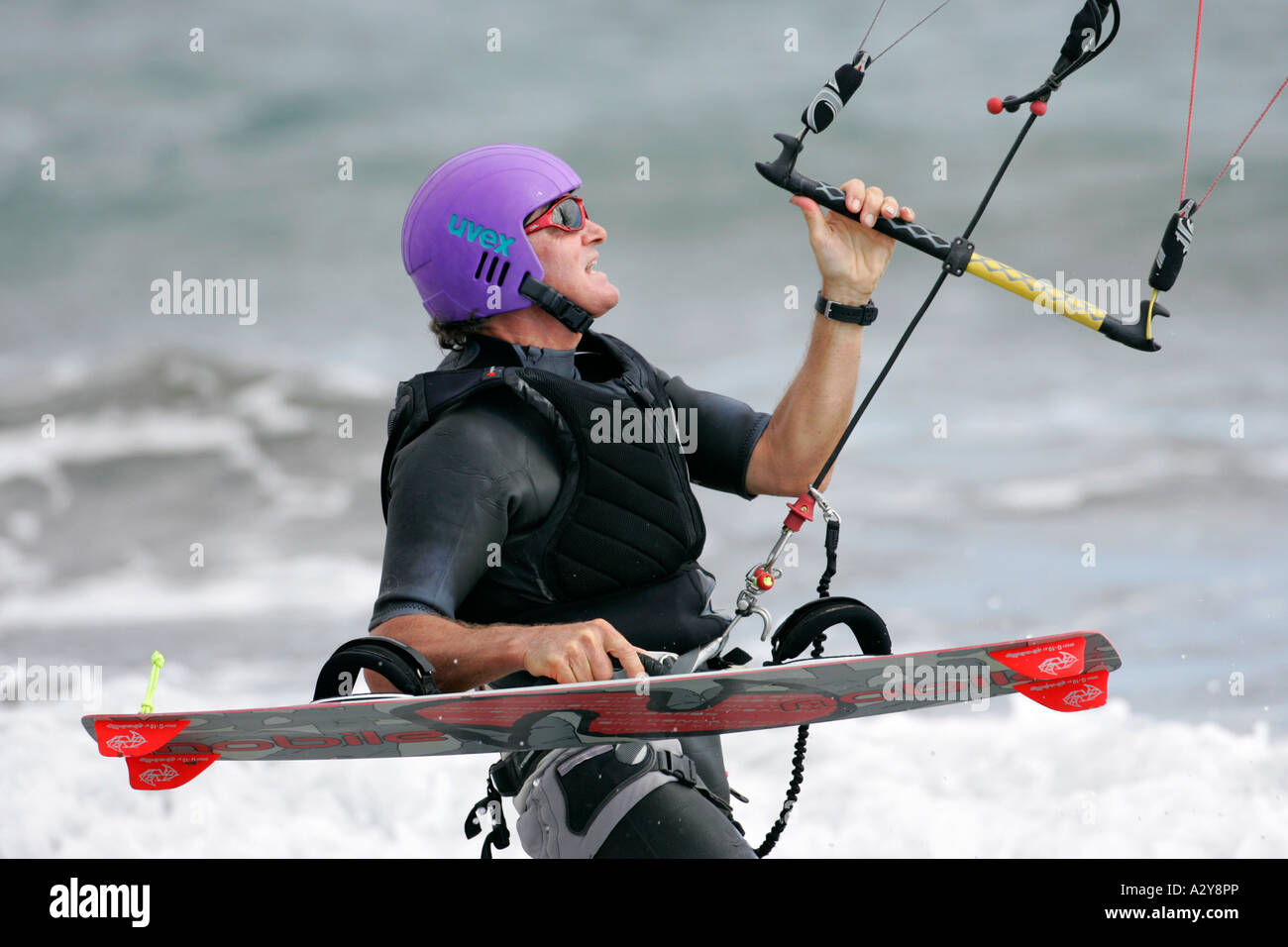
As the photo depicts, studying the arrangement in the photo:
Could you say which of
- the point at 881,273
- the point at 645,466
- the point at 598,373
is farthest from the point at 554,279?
the point at 881,273

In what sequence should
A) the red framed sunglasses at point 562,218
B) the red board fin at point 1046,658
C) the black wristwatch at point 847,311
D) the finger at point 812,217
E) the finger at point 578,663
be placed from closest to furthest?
the finger at point 578,663 → the red board fin at point 1046,658 → the finger at point 812,217 → the black wristwatch at point 847,311 → the red framed sunglasses at point 562,218

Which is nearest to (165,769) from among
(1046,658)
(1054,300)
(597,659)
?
(597,659)

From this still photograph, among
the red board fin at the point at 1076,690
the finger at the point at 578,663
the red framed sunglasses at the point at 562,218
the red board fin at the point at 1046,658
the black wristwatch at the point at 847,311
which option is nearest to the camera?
the finger at the point at 578,663

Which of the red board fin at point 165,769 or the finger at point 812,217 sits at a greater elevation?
the finger at point 812,217

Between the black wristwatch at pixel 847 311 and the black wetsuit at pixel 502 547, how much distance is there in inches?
35.1

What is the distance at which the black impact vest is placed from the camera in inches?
207

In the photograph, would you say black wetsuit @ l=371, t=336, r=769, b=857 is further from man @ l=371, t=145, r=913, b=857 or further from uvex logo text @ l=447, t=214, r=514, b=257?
uvex logo text @ l=447, t=214, r=514, b=257

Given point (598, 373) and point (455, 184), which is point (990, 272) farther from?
point (455, 184)

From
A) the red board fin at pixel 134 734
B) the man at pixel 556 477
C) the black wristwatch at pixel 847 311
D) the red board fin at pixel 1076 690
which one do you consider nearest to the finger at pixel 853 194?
the man at pixel 556 477

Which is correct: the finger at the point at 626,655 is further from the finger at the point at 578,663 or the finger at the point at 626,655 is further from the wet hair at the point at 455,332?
the wet hair at the point at 455,332

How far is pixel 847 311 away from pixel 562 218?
1182 mm

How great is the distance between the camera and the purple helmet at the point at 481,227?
5570 millimetres

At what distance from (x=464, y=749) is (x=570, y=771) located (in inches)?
16.7

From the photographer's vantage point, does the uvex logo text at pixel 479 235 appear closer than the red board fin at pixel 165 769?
No
